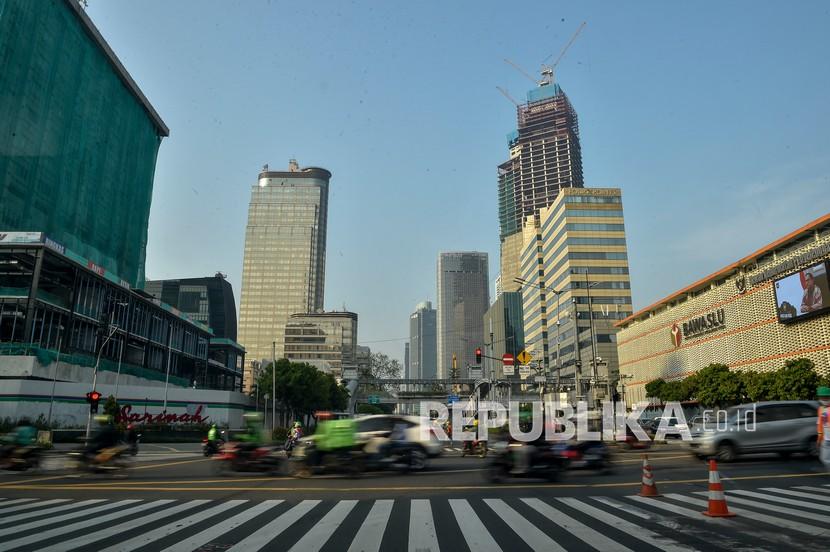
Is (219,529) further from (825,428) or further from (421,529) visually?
(825,428)

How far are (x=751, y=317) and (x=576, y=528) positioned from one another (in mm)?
39331

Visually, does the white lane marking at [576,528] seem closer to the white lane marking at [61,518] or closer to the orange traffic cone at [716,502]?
the orange traffic cone at [716,502]

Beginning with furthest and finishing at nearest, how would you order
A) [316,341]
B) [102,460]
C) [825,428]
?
[316,341] → [102,460] → [825,428]

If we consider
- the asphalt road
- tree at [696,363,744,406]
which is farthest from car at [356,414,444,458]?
tree at [696,363,744,406]

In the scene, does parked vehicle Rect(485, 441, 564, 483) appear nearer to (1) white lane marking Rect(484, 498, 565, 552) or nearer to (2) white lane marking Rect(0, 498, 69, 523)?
(1) white lane marking Rect(484, 498, 565, 552)

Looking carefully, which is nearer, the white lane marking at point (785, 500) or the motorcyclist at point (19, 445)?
the white lane marking at point (785, 500)

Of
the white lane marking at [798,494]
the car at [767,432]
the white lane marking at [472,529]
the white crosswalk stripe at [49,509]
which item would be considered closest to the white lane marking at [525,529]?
the white lane marking at [472,529]

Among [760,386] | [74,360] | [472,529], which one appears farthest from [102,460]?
[74,360]

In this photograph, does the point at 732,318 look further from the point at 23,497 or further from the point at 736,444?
the point at 23,497

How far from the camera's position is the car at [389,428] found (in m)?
18.0

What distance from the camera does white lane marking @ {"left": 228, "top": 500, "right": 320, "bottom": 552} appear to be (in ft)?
22.1

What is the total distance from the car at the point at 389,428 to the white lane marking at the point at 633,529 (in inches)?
338

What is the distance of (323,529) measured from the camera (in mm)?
7664

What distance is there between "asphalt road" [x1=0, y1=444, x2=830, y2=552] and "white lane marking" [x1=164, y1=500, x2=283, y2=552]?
3cm
